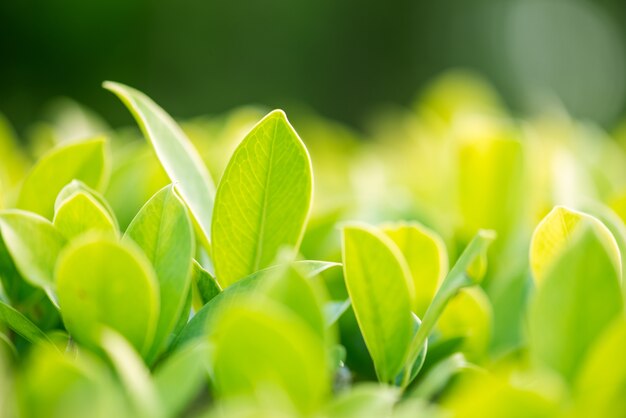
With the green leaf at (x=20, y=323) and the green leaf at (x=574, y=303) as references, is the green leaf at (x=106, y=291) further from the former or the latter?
the green leaf at (x=574, y=303)

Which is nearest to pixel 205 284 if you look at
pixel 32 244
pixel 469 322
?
pixel 32 244

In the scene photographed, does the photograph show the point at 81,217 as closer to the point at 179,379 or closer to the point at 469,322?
the point at 179,379

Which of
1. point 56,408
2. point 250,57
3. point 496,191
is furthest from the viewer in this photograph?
point 250,57

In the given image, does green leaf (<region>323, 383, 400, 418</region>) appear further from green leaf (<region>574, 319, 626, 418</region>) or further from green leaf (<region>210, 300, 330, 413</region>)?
green leaf (<region>574, 319, 626, 418</region>)

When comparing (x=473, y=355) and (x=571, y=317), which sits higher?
(x=571, y=317)

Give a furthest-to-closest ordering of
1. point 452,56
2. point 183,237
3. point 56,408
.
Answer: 1. point 452,56
2. point 183,237
3. point 56,408

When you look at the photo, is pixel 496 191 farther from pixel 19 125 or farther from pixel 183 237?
pixel 19 125

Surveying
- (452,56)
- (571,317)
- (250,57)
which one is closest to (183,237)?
(571,317)

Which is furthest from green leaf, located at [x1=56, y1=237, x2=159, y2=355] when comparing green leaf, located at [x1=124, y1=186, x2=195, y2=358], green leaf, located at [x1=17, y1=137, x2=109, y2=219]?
green leaf, located at [x1=17, y1=137, x2=109, y2=219]
